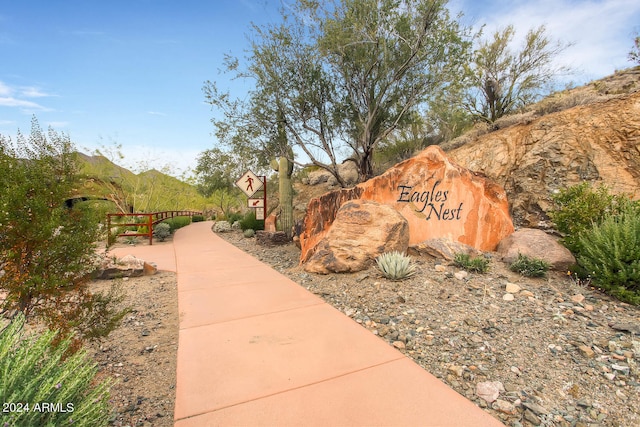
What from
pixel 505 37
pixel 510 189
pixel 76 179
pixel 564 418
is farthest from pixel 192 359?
pixel 505 37

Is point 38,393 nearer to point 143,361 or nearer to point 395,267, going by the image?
point 143,361

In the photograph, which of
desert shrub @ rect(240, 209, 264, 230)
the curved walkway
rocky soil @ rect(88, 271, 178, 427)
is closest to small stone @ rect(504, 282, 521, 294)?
the curved walkway

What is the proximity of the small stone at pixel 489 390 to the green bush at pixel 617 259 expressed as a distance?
268cm

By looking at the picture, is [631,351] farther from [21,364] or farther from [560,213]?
[21,364]

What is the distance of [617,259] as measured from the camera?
13.8 ft

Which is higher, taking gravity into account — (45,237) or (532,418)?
(45,237)

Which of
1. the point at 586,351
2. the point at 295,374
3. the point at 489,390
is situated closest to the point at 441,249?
the point at 586,351

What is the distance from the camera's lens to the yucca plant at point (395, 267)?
16.7ft

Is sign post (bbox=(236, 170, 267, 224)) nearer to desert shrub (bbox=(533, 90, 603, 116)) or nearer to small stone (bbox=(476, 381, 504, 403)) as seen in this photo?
desert shrub (bbox=(533, 90, 603, 116))

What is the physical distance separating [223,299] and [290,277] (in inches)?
63.6

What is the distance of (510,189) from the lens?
9555 mm

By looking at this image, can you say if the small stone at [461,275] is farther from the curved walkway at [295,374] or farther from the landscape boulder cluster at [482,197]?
the curved walkway at [295,374]

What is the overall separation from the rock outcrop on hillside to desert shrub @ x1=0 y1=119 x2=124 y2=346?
877 cm

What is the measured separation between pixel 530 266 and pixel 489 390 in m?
3.15
